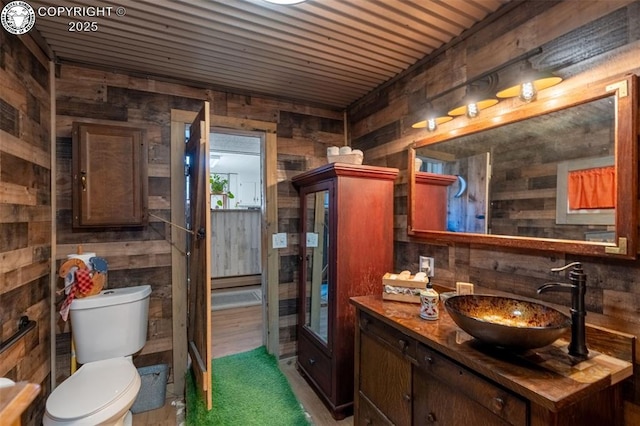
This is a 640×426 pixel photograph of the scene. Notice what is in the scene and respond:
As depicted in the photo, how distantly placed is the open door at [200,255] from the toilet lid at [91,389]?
1.36 feet

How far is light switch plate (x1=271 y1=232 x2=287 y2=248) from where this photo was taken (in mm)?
2693

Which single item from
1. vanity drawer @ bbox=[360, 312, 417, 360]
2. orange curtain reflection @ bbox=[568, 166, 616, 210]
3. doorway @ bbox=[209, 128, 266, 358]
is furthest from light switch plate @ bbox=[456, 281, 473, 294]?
doorway @ bbox=[209, 128, 266, 358]

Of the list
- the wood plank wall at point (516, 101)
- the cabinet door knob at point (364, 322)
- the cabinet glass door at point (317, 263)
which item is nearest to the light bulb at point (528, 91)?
the wood plank wall at point (516, 101)

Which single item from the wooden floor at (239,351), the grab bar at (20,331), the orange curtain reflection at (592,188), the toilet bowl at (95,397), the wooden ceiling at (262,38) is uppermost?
the wooden ceiling at (262,38)

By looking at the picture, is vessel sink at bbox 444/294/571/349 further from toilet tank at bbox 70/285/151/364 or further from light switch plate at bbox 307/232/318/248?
toilet tank at bbox 70/285/151/364

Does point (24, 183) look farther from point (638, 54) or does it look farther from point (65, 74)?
point (638, 54)

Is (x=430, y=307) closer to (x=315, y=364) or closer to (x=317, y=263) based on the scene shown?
(x=317, y=263)

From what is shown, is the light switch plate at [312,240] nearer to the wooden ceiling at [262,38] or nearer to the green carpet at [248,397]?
the green carpet at [248,397]

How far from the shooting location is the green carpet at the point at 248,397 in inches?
76.0

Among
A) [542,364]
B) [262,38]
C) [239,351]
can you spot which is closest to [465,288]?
[542,364]

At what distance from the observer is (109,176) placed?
2121 millimetres

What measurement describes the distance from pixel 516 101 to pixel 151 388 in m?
3.00

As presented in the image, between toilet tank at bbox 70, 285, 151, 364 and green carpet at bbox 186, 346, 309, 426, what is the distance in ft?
1.99

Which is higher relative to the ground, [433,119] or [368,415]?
[433,119]
